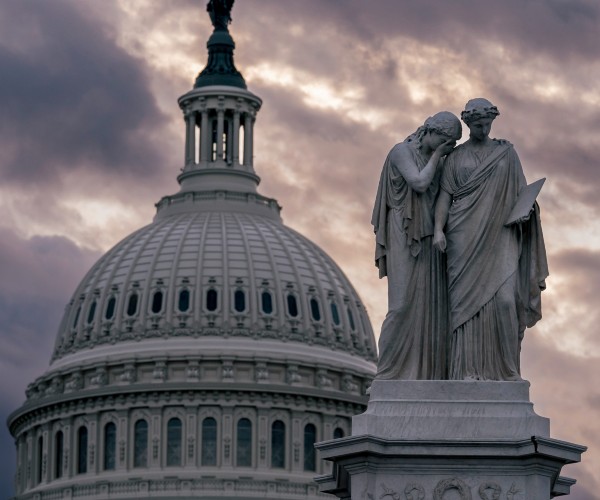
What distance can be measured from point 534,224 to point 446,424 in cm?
229

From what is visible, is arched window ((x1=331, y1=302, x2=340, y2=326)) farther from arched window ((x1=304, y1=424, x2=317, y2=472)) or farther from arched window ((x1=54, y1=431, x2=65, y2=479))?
arched window ((x1=54, y1=431, x2=65, y2=479))

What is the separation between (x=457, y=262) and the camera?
85.4ft

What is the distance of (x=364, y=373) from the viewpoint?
631ft

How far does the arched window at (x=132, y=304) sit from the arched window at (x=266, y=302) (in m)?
9.54

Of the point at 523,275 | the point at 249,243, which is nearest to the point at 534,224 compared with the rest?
the point at 523,275

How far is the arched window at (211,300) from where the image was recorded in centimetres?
19175

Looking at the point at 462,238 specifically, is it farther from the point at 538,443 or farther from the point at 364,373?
the point at 364,373

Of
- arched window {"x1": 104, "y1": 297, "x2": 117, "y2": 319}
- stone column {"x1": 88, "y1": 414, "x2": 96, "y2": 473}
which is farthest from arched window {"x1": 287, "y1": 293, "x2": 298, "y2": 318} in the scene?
stone column {"x1": 88, "y1": 414, "x2": 96, "y2": 473}

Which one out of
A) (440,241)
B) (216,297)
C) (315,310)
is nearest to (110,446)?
(216,297)

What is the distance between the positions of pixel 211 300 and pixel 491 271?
545ft

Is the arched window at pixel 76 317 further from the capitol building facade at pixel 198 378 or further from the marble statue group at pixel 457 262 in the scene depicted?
the marble statue group at pixel 457 262

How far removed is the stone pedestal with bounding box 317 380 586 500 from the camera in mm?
25109

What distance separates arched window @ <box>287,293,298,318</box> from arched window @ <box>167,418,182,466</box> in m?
13.4

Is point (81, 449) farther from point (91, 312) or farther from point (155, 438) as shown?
point (91, 312)
